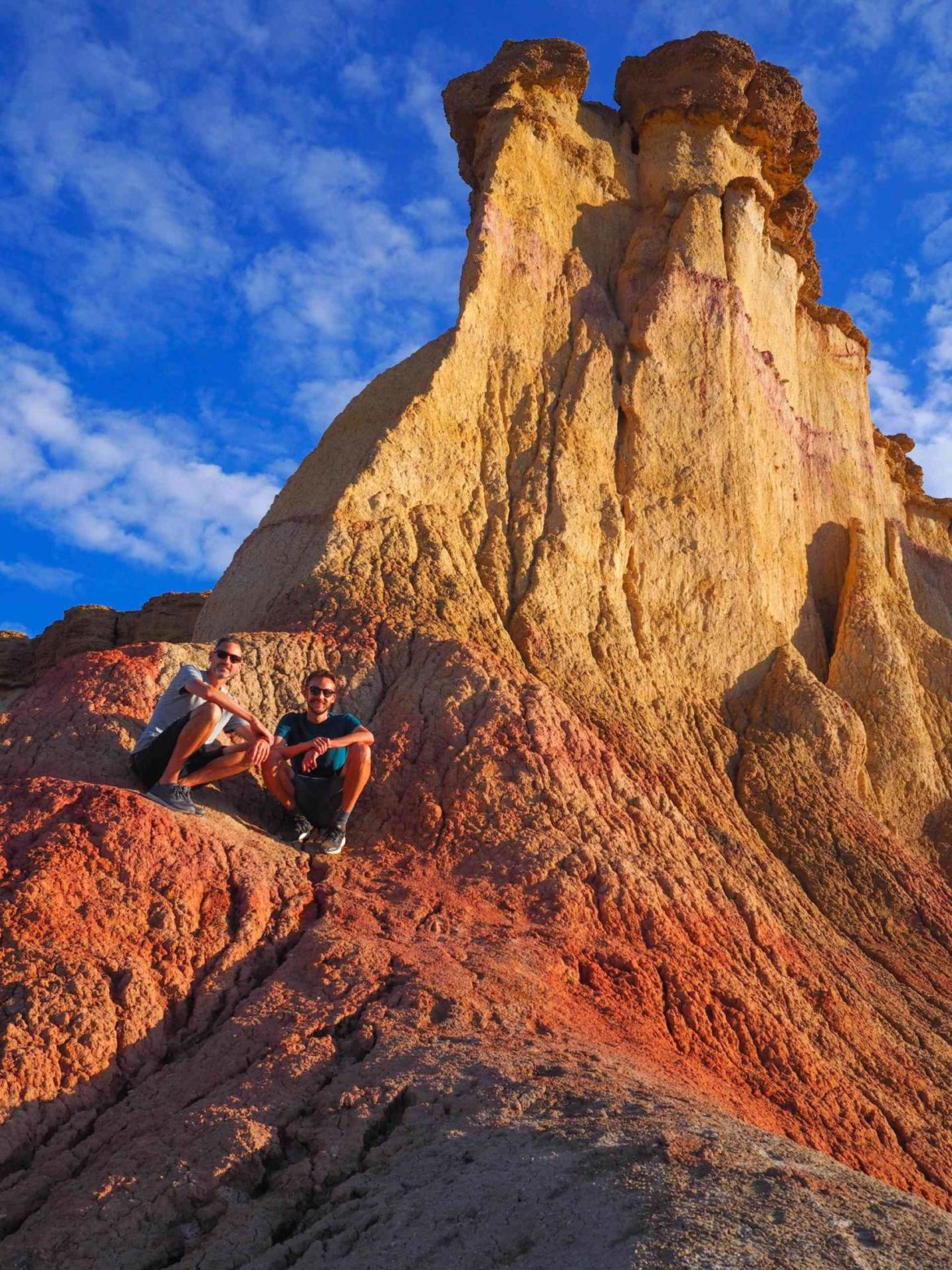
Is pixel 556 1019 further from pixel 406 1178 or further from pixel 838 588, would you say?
pixel 838 588

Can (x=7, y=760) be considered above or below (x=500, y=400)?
below

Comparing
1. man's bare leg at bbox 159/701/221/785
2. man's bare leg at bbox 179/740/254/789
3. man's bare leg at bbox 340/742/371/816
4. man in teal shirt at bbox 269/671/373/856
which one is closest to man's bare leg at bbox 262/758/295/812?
man in teal shirt at bbox 269/671/373/856

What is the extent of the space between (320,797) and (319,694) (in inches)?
27.1

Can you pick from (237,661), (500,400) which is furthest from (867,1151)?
(500,400)

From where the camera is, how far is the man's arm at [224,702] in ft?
24.0

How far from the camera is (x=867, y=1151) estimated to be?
730 centimetres

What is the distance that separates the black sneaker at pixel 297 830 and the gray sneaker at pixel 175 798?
0.71 m

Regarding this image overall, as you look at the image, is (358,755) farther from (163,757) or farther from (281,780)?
(163,757)

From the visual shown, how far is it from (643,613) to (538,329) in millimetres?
3644

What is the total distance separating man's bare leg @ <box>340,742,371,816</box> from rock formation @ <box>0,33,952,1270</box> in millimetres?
412

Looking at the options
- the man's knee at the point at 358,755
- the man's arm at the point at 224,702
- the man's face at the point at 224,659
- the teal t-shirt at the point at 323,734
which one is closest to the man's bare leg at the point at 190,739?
the man's arm at the point at 224,702

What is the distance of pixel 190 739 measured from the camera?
718 centimetres

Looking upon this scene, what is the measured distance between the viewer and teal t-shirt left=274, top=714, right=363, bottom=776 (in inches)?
307

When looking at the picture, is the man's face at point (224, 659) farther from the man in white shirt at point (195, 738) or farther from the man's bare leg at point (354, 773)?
the man's bare leg at point (354, 773)
